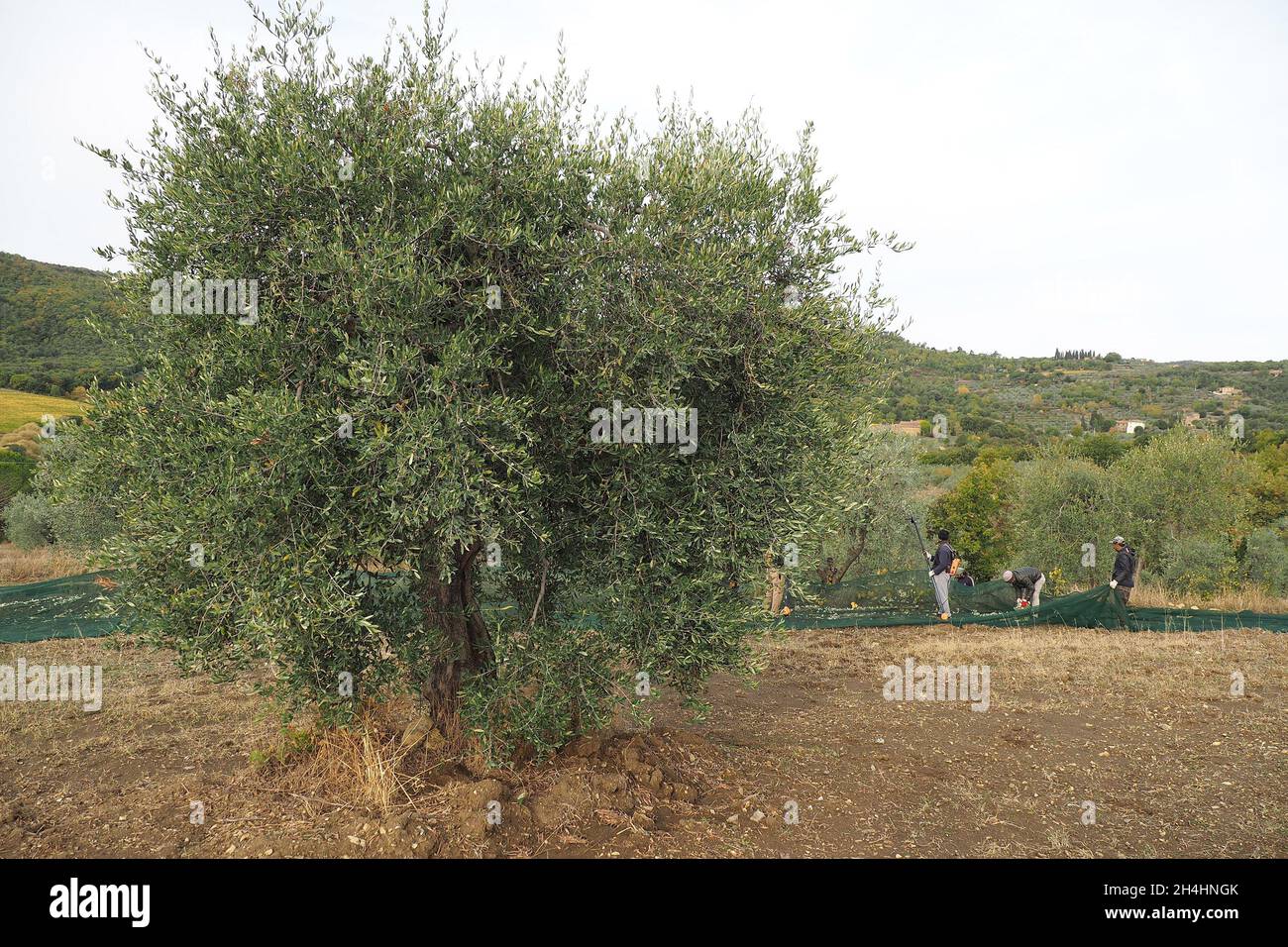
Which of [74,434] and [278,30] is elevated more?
[278,30]

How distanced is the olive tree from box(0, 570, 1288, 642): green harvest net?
8.90m

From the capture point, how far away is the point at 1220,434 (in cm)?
2602

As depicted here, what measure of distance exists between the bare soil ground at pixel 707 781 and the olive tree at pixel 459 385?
0.92m

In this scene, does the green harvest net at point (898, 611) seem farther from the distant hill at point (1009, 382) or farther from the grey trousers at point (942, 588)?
the distant hill at point (1009, 382)

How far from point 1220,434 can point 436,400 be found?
Answer: 28901 mm

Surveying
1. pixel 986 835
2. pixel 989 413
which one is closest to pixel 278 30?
pixel 986 835

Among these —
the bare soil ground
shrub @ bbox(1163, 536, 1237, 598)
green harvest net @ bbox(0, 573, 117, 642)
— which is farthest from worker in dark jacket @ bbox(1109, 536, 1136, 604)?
green harvest net @ bbox(0, 573, 117, 642)

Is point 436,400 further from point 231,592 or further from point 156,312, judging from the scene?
point 156,312

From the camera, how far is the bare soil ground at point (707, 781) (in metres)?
7.38

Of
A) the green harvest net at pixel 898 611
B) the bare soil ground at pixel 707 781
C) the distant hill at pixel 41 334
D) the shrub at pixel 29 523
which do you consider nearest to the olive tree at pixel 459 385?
the bare soil ground at pixel 707 781

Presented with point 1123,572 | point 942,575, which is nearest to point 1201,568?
point 1123,572

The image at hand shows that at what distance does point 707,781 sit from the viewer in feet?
29.4

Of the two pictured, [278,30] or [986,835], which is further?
[986,835]

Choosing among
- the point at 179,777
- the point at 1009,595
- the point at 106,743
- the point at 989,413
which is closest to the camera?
the point at 179,777
